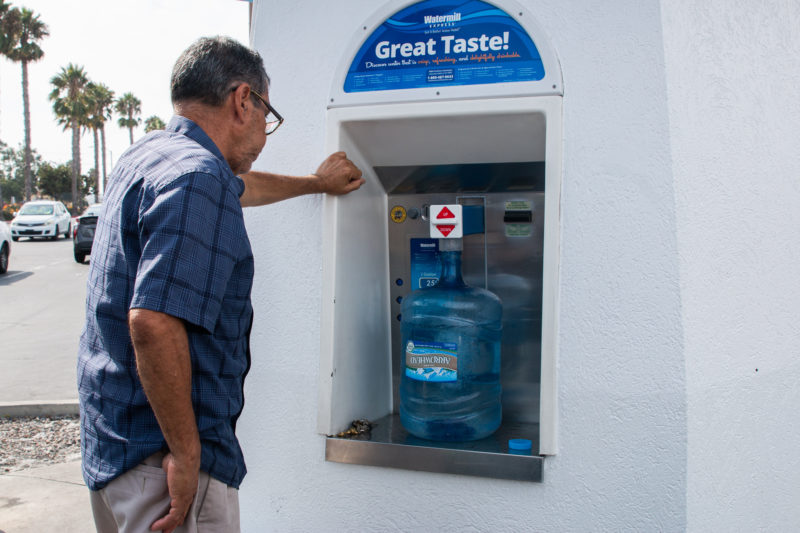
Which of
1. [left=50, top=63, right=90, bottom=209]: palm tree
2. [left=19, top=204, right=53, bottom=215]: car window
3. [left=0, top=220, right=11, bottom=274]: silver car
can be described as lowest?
[left=0, top=220, right=11, bottom=274]: silver car

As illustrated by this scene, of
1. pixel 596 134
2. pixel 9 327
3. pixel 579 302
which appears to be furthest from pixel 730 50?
pixel 9 327

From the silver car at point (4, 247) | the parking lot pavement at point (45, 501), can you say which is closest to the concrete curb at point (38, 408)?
the parking lot pavement at point (45, 501)

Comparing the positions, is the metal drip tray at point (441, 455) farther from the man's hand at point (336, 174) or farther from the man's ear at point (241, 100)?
the man's ear at point (241, 100)

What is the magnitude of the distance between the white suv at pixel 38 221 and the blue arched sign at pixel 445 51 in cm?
2237

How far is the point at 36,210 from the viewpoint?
21.9 metres

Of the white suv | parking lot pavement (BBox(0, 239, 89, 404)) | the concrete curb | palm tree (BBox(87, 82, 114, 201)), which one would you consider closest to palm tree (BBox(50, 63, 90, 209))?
palm tree (BBox(87, 82, 114, 201))

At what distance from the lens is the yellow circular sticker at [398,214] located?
2734mm

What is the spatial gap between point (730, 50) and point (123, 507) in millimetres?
2286

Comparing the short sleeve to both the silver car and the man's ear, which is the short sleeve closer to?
the man's ear

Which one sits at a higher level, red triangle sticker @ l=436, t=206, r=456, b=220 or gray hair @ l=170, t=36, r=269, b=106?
gray hair @ l=170, t=36, r=269, b=106

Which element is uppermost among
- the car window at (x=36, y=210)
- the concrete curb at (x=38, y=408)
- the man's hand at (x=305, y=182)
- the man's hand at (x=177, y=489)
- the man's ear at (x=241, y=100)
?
the car window at (x=36, y=210)

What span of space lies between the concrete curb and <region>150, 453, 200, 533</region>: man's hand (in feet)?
13.6

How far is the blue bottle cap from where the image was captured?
7.18 feet

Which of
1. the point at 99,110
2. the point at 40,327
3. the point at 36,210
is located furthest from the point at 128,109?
the point at 40,327
